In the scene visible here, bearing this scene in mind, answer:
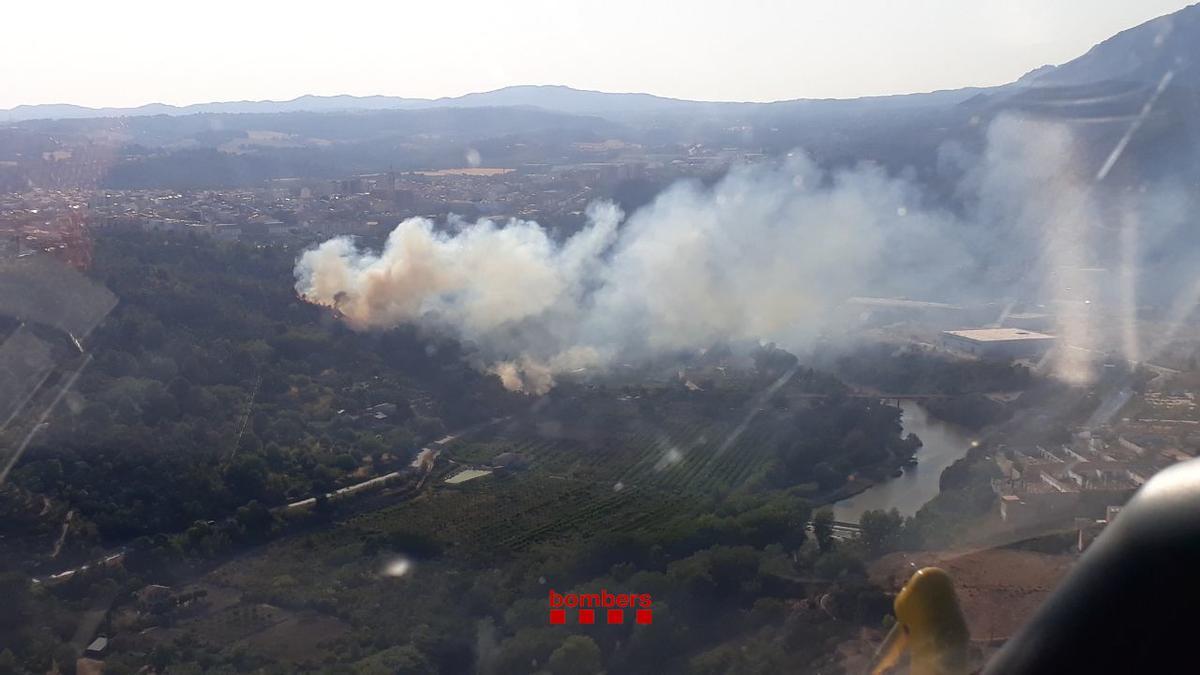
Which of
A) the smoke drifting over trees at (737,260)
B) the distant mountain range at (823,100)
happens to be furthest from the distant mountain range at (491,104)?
the smoke drifting over trees at (737,260)

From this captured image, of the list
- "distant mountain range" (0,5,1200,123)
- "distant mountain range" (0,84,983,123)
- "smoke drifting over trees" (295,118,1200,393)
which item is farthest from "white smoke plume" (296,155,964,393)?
"distant mountain range" (0,84,983,123)

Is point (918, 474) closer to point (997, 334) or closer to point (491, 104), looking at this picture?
point (997, 334)

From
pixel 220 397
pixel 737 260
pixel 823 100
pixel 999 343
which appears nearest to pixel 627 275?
pixel 737 260

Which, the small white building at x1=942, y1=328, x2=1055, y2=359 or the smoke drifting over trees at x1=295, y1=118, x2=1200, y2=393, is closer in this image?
the smoke drifting over trees at x1=295, y1=118, x2=1200, y2=393

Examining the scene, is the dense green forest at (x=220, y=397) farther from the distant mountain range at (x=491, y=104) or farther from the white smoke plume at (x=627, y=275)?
the distant mountain range at (x=491, y=104)

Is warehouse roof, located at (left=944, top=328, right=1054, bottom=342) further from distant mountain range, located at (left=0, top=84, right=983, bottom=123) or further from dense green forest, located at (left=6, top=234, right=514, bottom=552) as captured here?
distant mountain range, located at (left=0, top=84, right=983, bottom=123)
